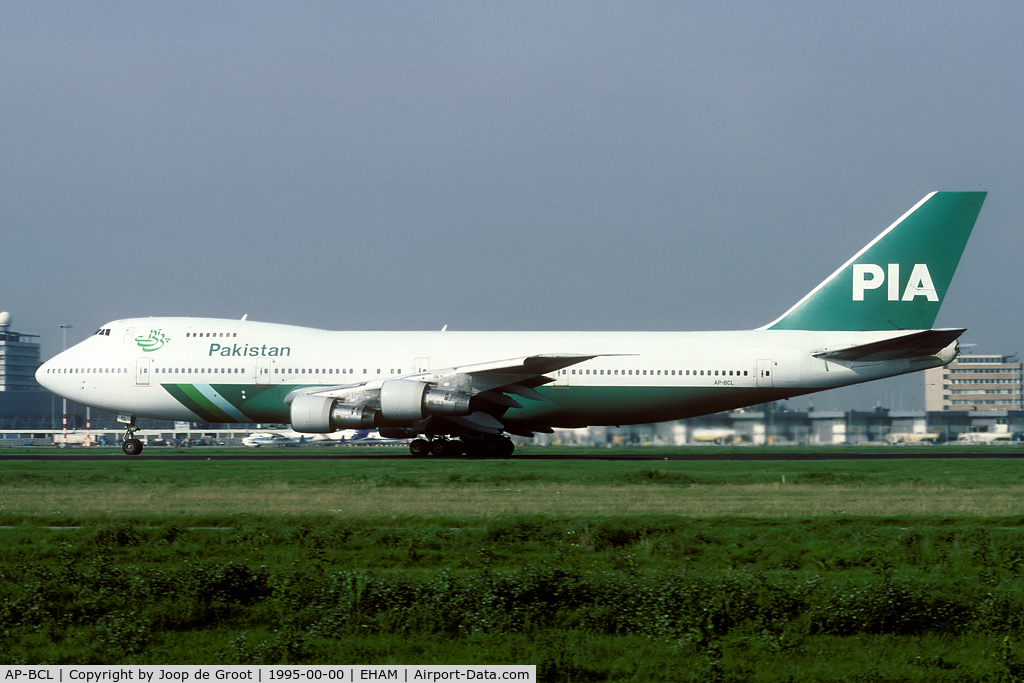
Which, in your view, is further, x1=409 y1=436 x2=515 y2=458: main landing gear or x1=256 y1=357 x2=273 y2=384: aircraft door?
x1=256 y1=357 x2=273 y2=384: aircraft door

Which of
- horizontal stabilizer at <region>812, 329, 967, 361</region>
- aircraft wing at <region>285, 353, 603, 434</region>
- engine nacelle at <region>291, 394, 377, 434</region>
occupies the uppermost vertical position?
horizontal stabilizer at <region>812, 329, 967, 361</region>

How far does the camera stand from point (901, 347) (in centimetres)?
3584

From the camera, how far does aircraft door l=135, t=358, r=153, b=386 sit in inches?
1510

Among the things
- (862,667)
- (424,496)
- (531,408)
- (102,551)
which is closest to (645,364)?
(531,408)

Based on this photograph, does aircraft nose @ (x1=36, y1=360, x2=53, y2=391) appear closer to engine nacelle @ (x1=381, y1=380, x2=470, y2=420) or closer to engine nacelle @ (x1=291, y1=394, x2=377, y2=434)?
engine nacelle @ (x1=291, y1=394, x2=377, y2=434)

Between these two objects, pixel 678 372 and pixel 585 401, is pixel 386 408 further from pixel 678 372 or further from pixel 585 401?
pixel 678 372

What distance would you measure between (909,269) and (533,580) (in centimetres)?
3013

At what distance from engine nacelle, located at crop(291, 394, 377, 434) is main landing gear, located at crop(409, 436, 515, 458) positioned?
275 centimetres

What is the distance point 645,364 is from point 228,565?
85.9 feet

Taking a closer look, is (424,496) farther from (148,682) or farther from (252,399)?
(252,399)

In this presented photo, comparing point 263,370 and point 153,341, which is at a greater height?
point 153,341

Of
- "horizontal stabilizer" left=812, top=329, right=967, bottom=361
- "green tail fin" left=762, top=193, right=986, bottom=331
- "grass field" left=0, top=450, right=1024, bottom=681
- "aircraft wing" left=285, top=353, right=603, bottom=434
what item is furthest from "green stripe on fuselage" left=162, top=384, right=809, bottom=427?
"grass field" left=0, top=450, right=1024, bottom=681
